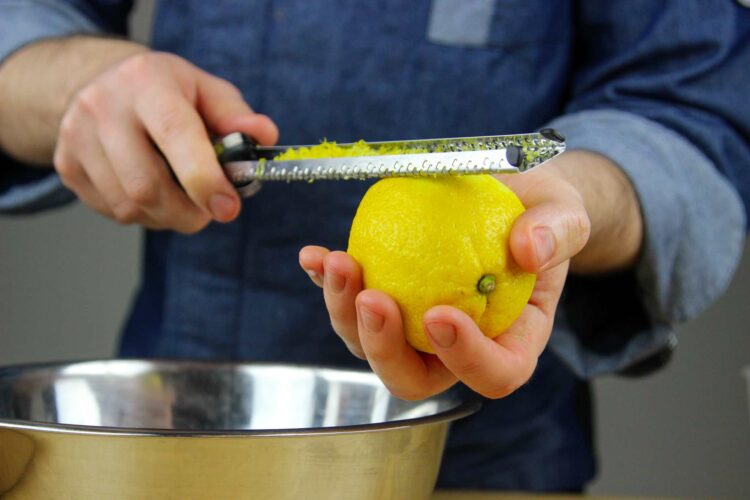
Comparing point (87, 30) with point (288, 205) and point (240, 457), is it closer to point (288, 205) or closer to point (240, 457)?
point (288, 205)

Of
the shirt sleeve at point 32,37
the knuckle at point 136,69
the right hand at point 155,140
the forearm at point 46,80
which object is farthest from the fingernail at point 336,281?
the shirt sleeve at point 32,37

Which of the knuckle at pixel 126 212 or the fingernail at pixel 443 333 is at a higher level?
the fingernail at pixel 443 333

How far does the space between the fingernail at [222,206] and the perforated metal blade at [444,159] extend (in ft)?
0.38

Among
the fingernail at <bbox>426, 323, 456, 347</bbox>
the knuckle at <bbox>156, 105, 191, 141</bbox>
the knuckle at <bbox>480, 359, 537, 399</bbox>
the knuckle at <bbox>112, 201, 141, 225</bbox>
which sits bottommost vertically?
the knuckle at <bbox>112, 201, 141, 225</bbox>

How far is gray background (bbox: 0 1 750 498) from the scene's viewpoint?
1800 millimetres

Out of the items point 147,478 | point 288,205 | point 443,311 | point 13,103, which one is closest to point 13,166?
point 13,103

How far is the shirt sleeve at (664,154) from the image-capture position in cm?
80

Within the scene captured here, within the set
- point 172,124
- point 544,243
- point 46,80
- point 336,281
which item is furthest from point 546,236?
point 46,80

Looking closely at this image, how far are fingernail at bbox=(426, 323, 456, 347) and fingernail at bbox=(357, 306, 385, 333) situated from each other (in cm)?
3

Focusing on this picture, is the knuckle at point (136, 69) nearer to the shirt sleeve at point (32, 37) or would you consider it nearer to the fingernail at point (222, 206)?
the fingernail at point (222, 206)

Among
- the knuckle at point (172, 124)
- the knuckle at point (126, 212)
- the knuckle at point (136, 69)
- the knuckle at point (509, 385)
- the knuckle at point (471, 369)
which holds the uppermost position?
the knuckle at point (471, 369)

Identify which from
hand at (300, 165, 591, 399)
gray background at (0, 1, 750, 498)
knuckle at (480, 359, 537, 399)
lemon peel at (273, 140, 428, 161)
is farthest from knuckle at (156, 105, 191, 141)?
gray background at (0, 1, 750, 498)

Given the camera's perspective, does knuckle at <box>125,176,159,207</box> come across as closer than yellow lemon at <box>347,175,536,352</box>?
No

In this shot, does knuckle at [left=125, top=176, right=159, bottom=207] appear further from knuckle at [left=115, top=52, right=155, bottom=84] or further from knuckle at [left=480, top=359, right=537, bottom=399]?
knuckle at [left=480, top=359, right=537, bottom=399]
